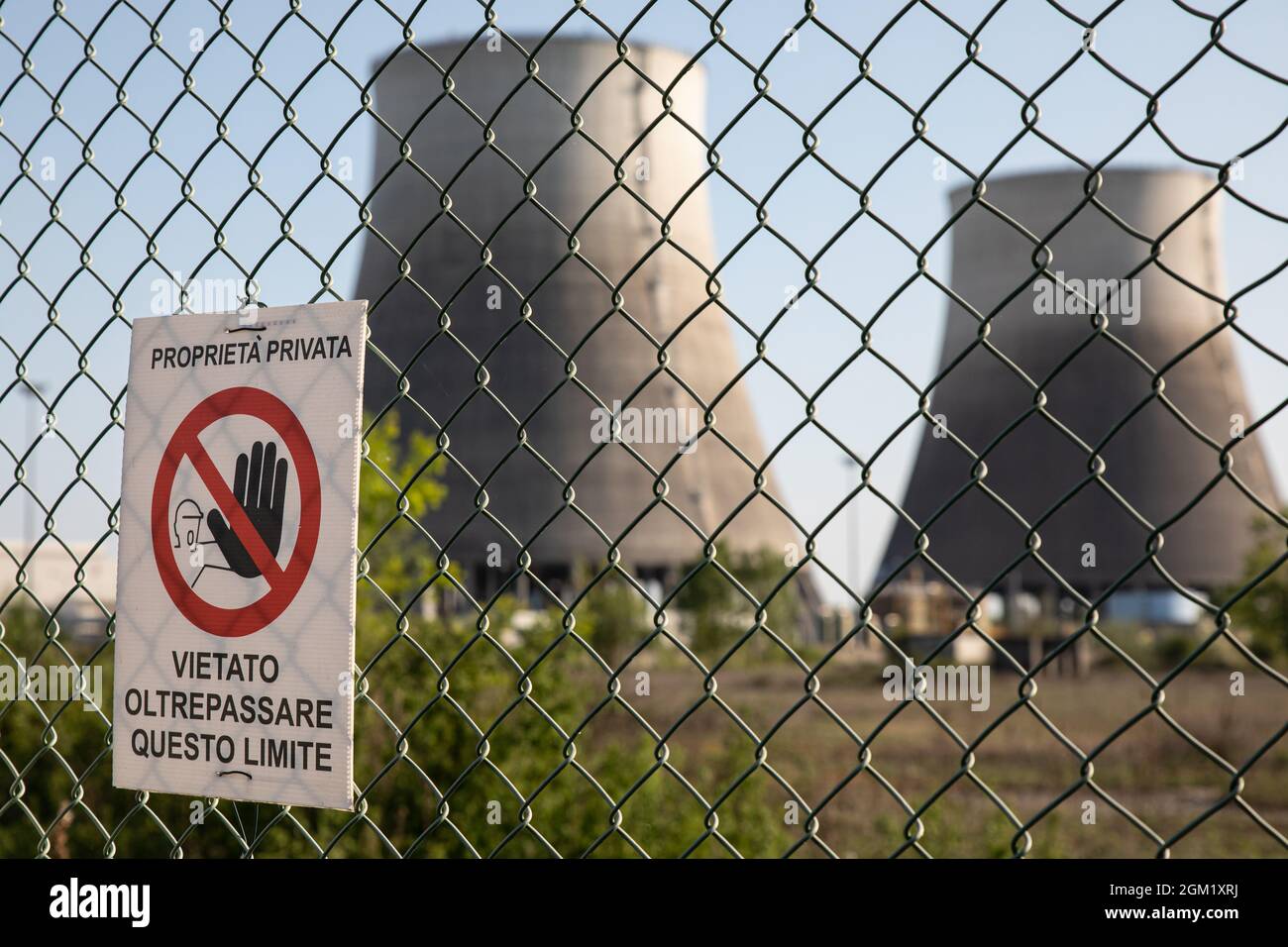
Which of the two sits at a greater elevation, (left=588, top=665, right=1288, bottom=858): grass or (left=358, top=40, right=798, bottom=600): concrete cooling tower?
(left=358, top=40, right=798, bottom=600): concrete cooling tower

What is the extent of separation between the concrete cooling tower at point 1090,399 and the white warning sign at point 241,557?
14952 millimetres

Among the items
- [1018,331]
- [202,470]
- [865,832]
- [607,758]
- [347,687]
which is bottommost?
[865,832]

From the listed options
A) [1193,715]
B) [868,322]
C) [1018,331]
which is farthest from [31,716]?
[1018,331]

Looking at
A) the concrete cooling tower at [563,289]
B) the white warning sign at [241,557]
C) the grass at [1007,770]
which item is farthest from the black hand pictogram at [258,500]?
the concrete cooling tower at [563,289]

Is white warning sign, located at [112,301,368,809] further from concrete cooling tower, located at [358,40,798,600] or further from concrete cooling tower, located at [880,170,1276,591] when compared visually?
concrete cooling tower, located at [880,170,1276,591]

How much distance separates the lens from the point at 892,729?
34.7 feet

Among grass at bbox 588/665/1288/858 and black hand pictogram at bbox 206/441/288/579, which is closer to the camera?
black hand pictogram at bbox 206/441/288/579

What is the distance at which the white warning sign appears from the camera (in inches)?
47.3

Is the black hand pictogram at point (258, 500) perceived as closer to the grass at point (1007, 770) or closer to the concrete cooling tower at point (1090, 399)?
the grass at point (1007, 770)

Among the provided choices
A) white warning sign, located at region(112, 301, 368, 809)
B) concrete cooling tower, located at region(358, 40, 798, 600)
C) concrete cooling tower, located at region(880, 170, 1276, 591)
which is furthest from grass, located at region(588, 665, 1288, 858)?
concrete cooling tower, located at region(880, 170, 1276, 591)

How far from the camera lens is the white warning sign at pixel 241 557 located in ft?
3.94

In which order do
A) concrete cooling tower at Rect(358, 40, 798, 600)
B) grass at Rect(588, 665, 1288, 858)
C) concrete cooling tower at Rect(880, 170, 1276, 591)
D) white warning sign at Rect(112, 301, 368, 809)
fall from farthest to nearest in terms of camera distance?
concrete cooling tower at Rect(880, 170, 1276, 591), concrete cooling tower at Rect(358, 40, 798, 600), grass at Rect(588, 665, 1288, 858), white warning sign at Rect(112, 301, 368, 809)

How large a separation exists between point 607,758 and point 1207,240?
15.4 m
